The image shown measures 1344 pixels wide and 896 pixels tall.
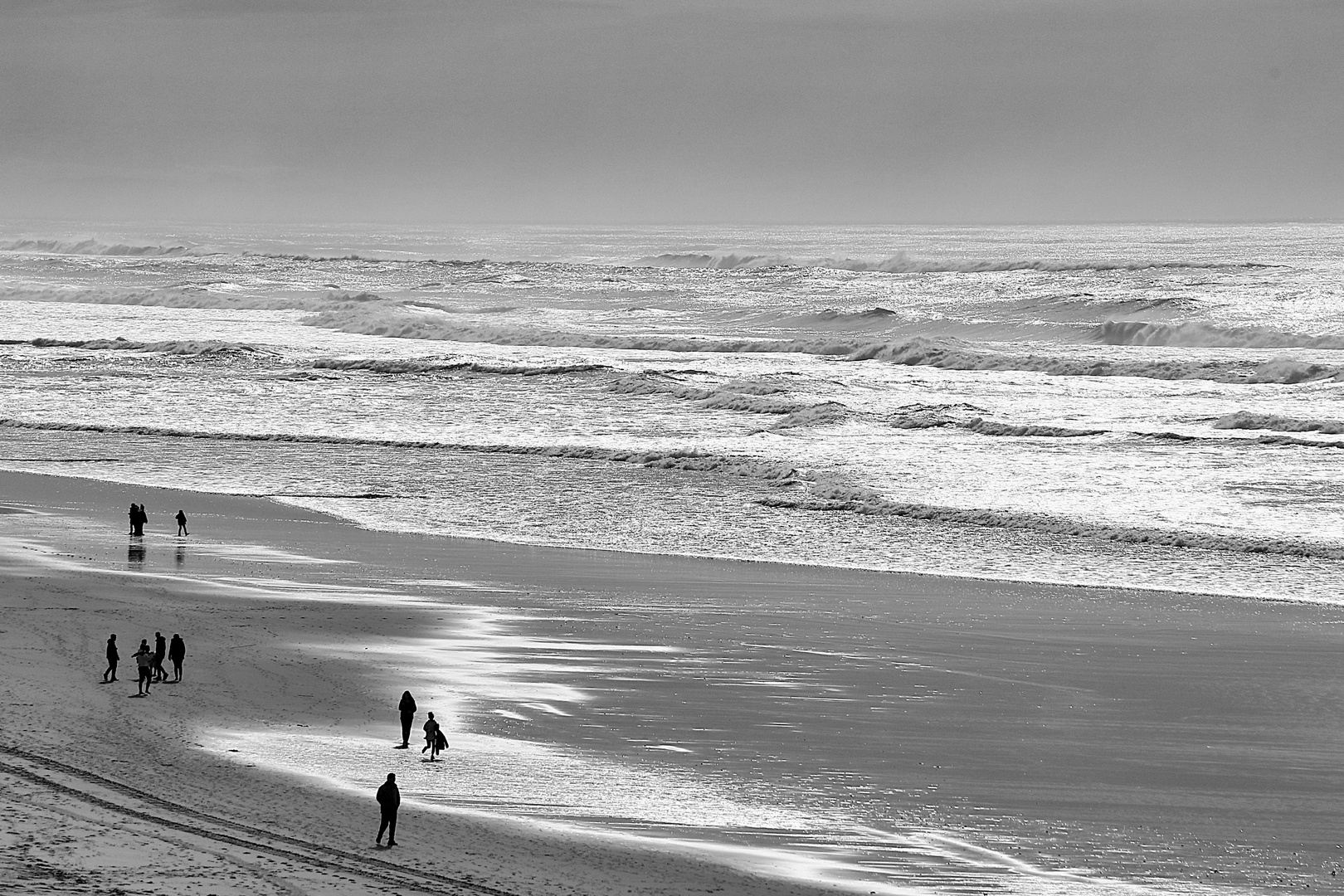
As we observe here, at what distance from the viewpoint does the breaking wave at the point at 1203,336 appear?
52000 millimetres

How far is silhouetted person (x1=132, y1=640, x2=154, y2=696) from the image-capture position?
14.8 meters

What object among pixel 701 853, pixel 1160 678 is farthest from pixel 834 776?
pixel 1160 678

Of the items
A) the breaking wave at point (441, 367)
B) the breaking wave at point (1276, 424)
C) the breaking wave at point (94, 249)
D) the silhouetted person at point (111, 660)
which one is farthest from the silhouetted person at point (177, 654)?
the breaking wave at point (94, 249)

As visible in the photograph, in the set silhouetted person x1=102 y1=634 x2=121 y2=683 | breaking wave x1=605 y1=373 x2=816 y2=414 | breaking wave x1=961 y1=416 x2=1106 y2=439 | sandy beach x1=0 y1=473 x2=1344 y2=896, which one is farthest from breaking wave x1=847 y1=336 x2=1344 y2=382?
silhouetted person x1=102 y1=634 x2=121 y2=683

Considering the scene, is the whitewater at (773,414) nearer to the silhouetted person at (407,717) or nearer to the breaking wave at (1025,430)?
the breaking wave at (1025,430)

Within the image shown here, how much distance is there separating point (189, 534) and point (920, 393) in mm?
22546

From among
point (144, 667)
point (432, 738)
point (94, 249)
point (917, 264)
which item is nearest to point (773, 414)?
point (144, 667)

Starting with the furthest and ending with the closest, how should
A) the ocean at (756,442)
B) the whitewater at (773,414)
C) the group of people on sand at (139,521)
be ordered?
the whitewater at (773,414)
the group of people on sand at (139,521)
the ocean at (756,442)

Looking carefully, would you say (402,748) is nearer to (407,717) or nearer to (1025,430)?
(407,717)

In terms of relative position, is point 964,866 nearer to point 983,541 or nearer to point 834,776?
point 834,776

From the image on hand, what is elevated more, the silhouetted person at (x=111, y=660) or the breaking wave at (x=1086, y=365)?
the breaking wave at (x=1086, y=365)

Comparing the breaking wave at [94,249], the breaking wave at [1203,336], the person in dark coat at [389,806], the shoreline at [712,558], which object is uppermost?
the breaking wave at [94,249]

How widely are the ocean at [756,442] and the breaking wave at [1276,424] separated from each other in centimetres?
10

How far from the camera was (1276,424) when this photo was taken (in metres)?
33.2
